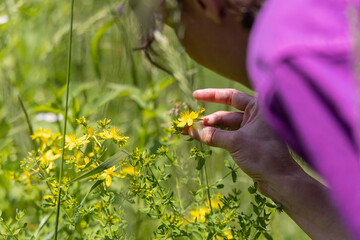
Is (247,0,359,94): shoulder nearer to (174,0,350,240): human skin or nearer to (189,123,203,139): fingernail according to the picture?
(174,0,350,240): human skin

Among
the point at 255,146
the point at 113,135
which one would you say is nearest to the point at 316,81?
the point at 255,146

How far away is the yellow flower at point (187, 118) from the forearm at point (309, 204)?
22 centimetres

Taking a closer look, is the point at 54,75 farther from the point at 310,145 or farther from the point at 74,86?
the point at 310,145

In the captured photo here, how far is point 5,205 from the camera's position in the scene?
1.79 meters

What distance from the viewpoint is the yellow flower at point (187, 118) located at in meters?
1.23

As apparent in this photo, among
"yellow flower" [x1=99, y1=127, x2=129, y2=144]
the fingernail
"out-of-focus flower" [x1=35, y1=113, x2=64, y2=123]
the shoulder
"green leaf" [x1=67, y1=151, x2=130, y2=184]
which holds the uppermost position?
the shoulder

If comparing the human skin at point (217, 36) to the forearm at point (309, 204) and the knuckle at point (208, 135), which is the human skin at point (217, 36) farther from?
the forearm at point (309, 204)

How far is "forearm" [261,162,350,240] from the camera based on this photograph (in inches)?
47.6

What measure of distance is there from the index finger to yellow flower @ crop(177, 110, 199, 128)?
0.16 metres

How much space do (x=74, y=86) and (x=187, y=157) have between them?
837 mm

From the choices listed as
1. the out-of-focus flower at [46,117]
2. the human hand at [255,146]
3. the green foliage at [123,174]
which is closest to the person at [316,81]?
the human hand at [255,146]

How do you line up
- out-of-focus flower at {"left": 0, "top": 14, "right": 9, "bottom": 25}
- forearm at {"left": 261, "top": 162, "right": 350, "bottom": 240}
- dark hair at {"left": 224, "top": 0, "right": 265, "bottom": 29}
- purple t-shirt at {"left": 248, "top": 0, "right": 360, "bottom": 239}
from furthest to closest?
out-of-focus flower at {"left": 0, "top": 14, "right": 9, "bottom": 25}
forearm at {"left": 261, "top": 162, "right": 350, "bottom": 240}
dark hair at {"left": 224, "top": 0, "right": 265, "bottom": 29}
purple t-shirt at {"left": 248, "top": 0, "right": 360, "bottom": 239}

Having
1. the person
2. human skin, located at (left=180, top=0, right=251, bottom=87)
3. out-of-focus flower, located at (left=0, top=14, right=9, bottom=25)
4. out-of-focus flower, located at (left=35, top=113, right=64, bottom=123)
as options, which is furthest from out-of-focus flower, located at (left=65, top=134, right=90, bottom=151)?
out-of-focus flower, located at (left=0, top=14, right=9, bottom=25)

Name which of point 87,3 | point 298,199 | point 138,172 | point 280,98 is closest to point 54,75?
point 87,3
